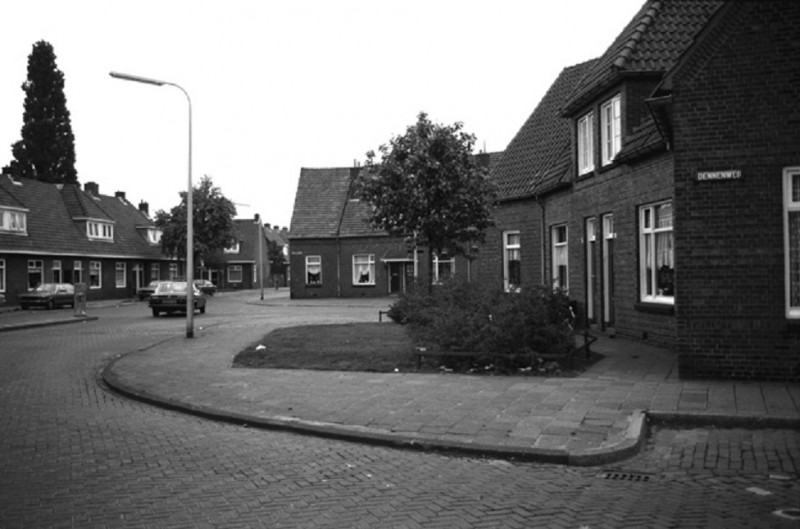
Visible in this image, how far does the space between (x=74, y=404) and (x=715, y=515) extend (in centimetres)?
913

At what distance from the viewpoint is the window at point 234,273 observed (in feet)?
269

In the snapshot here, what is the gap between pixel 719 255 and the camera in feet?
36.1

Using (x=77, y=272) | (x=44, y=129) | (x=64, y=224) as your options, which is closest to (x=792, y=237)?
(x=77, y=272)

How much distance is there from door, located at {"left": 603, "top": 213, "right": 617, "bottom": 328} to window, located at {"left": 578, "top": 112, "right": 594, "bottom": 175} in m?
1.65

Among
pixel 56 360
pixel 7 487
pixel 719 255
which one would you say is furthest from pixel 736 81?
pixel 56 360

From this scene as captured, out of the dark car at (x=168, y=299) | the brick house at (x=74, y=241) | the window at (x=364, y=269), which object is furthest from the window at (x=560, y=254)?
the brick house at (x=74, y=241)

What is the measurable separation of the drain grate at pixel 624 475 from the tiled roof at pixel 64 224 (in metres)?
43.6

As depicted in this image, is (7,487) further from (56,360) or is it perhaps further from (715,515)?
(56,360)

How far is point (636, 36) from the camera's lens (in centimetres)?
1597

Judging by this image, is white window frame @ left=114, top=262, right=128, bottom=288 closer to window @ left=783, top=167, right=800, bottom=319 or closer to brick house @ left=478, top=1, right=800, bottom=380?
brick house @ left=478, top=1, right=800, bottom=380

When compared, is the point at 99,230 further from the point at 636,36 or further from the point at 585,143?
the point at 636,36

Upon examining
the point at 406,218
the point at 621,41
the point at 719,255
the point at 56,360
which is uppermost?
the point at 621,41

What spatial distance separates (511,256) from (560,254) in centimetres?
352

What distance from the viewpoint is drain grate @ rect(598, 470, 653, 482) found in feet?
21.4
